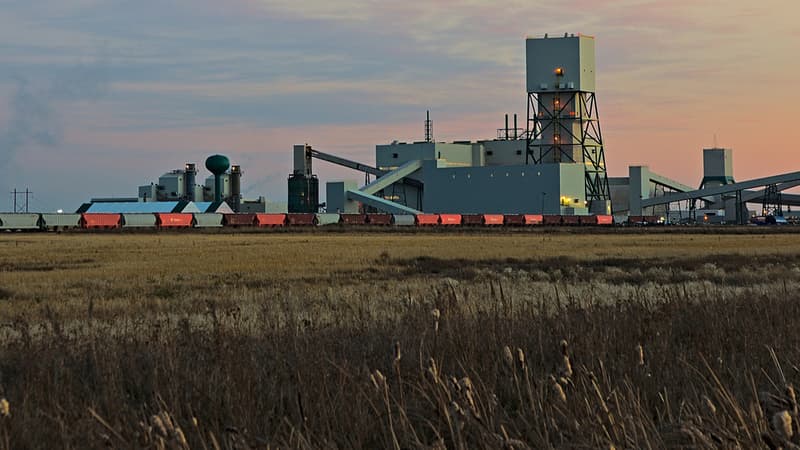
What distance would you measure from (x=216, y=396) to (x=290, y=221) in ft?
285

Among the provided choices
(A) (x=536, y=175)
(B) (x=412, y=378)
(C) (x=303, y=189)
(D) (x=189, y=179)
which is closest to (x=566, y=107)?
(A) (x=536, y=175)

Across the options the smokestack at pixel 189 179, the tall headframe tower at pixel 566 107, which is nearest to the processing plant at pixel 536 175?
the tall headframe tower at pixel 566 107

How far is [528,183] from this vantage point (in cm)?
10875

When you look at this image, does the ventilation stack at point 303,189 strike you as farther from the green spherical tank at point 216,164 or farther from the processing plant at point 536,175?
the green spherical tank at point 216,164

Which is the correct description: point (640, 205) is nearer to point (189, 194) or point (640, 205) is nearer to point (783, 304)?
point (189, 194)

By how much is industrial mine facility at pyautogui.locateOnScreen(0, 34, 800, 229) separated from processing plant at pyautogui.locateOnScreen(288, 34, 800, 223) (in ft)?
0.40

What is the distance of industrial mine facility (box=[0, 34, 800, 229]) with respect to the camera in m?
104

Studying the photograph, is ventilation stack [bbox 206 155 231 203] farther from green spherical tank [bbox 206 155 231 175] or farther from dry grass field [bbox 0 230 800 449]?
dry grass field [bbox 0 230 800 449]

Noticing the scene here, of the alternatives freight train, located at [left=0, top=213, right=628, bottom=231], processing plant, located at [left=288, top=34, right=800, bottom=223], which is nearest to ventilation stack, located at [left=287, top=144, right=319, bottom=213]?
processing plant, located at [left=288, top=34, right=800, bottom=223]

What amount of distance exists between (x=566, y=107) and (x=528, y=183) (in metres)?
10.6

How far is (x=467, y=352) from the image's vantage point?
841 centimetres

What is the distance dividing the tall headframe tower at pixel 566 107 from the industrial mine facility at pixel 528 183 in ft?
0.38

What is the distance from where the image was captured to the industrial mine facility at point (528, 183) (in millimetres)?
104312

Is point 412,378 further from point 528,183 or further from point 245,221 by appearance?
point 528,183
